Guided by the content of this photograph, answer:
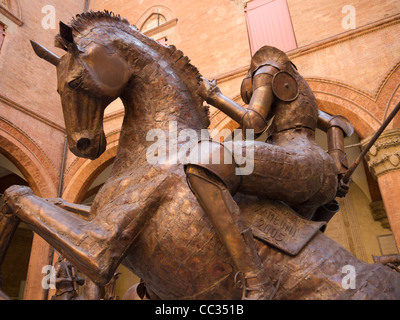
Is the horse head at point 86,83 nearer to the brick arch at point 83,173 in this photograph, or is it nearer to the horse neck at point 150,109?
the horse neck at point 150,109

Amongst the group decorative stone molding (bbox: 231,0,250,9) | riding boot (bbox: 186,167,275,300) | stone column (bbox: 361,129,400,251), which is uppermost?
decorative stone molding (bbox: 231,0,250,9)

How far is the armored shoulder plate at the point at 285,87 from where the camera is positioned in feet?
5.29

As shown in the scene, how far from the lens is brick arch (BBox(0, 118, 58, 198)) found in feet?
25.0

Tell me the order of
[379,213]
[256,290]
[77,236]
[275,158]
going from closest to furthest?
1. [256,290]
2. [77,236]
3. [275,158]
4. [379,213]

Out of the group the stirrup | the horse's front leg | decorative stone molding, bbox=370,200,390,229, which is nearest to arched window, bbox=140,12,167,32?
decorative stone molding, bbox=370,200,390,229

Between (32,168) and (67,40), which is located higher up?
(32,168)

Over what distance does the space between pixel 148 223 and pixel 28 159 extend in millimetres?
7813

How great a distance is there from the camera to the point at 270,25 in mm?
8125

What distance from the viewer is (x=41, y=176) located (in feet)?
26.8

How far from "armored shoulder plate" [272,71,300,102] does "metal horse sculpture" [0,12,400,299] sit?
495mm

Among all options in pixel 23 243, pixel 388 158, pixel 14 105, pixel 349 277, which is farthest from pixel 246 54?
pixel 23 243

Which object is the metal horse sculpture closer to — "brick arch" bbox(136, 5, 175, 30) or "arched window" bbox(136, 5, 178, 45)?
"arched window" bbox(136, 5, 178, 45)

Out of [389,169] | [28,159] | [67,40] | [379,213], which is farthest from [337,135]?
[379,213]

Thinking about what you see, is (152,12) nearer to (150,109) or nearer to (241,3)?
(241,3)
